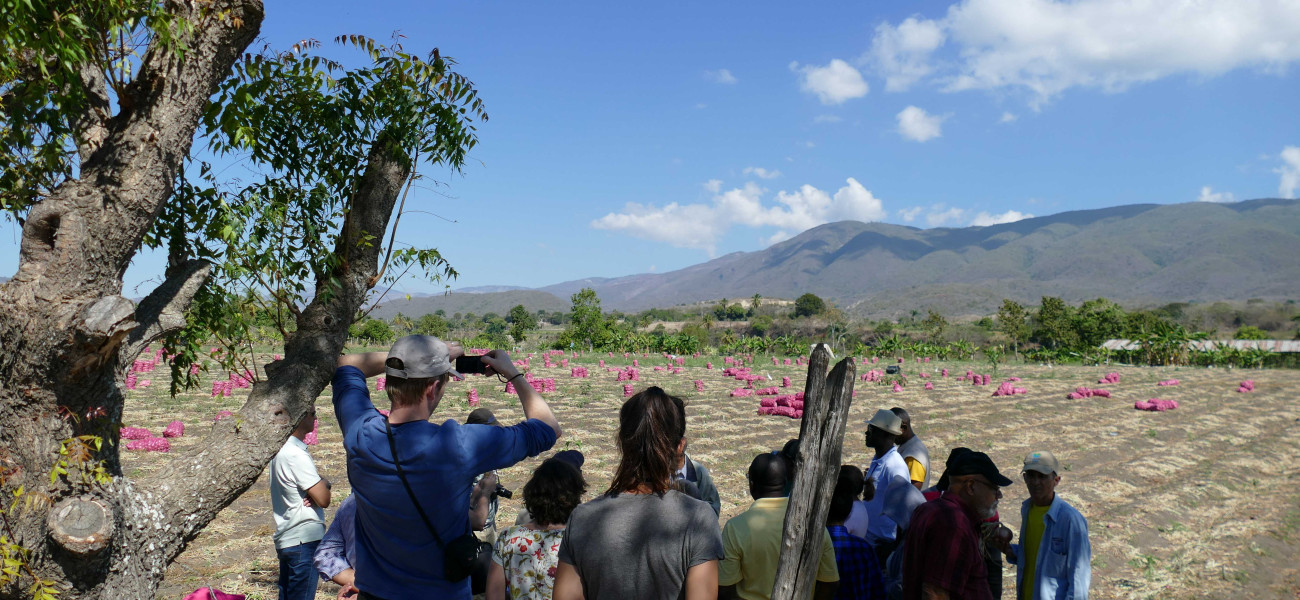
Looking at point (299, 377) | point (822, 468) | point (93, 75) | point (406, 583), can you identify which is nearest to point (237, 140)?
point (93, 75)

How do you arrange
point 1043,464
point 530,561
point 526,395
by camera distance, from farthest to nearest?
point 1043,464
point 530,561
point 526,395

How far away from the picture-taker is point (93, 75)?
9.54ft

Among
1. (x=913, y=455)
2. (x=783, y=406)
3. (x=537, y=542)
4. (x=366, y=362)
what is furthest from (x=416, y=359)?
(x=783, y=406)

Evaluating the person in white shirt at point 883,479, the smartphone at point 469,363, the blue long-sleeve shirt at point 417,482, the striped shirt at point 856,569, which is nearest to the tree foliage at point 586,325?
the person in white shirt at point 883,479

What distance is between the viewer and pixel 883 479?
4.64 meters

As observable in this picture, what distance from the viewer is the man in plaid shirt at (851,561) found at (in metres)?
3.48

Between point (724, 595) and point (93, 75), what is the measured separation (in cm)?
332

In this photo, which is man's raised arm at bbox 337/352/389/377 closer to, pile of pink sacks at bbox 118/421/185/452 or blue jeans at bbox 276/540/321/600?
blue jeans at bbox 276/540/321/600

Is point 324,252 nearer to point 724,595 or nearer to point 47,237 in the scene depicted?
point 47,237

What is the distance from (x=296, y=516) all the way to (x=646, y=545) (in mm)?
2879

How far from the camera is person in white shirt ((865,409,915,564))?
444 cm

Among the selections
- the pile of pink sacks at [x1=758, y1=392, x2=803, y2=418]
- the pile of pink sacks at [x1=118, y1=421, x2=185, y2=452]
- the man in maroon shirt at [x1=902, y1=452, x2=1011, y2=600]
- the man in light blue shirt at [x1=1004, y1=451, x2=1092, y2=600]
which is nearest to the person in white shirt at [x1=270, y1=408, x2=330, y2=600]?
the man in maroon shirt at [x1=902, y1=452, x2=1011, y2=600]

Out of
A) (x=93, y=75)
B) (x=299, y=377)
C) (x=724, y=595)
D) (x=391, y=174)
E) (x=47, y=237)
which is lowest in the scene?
(x=724, y=595)

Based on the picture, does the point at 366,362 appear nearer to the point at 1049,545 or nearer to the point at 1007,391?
the point at 1049,545
